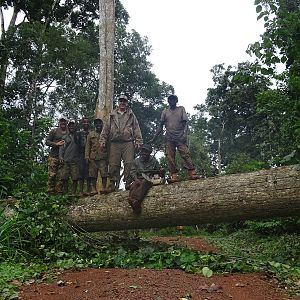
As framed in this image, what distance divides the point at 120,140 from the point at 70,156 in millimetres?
1411

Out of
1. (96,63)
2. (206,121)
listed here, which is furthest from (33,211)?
(206,121)

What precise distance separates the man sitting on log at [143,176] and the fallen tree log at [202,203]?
14 centimetres

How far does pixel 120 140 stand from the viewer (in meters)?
8.66

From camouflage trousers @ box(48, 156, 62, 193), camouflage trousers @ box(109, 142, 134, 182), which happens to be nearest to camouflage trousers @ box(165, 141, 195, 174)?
camouflage trousers @ box(109, 142, 134, 182)

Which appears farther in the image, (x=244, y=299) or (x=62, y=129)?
(x=62, y=129)

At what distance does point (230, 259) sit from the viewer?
5836mm

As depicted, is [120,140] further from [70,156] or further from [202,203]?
[202,203]

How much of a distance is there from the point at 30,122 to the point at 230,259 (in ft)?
52.0

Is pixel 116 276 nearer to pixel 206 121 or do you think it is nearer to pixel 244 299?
A: pixel 244 299

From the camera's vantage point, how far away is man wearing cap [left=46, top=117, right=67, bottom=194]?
9.41 metres

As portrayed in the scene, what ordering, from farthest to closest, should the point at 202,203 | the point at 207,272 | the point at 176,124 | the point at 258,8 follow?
the point at 176,124, the point at 202,203, the point at 258,8, the point at 207,272

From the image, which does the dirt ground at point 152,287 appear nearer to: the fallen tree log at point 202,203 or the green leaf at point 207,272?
the green leaf at point 207,272

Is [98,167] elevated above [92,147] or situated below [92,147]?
below

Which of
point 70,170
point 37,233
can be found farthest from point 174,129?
point 37,233
